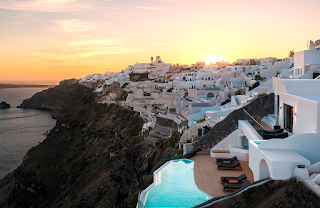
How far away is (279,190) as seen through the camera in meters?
5.54

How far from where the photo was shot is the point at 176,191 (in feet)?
24.1

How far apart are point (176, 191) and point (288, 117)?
479cm

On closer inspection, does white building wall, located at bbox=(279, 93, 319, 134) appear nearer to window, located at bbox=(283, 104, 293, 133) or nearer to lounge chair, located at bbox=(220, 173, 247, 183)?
window, located at bbox=(283, 104, 293, 133)

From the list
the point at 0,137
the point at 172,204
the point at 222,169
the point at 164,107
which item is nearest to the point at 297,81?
the point at 222,169

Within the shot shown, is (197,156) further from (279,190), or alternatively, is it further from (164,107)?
(164,107)

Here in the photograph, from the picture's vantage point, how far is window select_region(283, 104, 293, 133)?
856 cm

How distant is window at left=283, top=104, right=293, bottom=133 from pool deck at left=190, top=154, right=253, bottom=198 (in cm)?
200

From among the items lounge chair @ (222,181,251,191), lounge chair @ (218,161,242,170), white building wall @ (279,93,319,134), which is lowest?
lounge chair @ (218,161,242,170)

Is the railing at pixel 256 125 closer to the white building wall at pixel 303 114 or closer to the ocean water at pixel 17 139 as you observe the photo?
the white building wall at pixel 303 114

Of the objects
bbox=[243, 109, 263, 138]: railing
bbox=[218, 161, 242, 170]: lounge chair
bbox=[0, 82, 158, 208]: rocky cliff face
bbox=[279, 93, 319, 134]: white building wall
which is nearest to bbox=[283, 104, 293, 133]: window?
bbox=[279, 93, 319, 134]: white building wall

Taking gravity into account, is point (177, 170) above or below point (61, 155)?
above

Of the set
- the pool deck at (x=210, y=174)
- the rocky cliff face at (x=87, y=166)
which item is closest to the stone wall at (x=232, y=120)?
the pool deck at (x=210, y=174)

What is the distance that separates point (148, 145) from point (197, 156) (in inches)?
356

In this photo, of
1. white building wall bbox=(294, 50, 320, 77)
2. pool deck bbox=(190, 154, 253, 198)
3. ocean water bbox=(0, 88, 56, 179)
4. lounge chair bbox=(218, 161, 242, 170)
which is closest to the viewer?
pool deck bbox=(190, 154, 253, 198)
